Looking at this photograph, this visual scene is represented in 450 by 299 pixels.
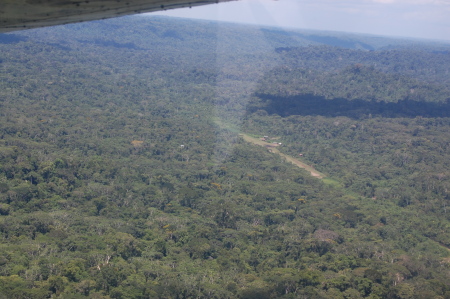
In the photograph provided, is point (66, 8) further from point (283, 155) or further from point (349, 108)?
point (349, 108)

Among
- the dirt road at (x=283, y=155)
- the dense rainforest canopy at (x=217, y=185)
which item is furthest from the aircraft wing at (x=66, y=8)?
the dirt road at (x=283, y=155)

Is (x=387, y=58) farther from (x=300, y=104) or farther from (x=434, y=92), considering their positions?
(x=300, y=104)

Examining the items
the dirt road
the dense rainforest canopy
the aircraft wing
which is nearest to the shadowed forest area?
the dense rainforest canopy

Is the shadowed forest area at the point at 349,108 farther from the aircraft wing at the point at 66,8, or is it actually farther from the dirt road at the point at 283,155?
the aircraft wing at the point at 66,8

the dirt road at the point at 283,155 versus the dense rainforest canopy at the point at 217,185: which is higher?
the dense rainforest canopy at the point at 217,185

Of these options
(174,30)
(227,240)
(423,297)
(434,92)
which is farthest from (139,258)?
(174,30)

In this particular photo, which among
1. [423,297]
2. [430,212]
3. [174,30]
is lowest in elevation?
[430,212]

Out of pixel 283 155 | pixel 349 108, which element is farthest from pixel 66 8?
pixel 349 108
